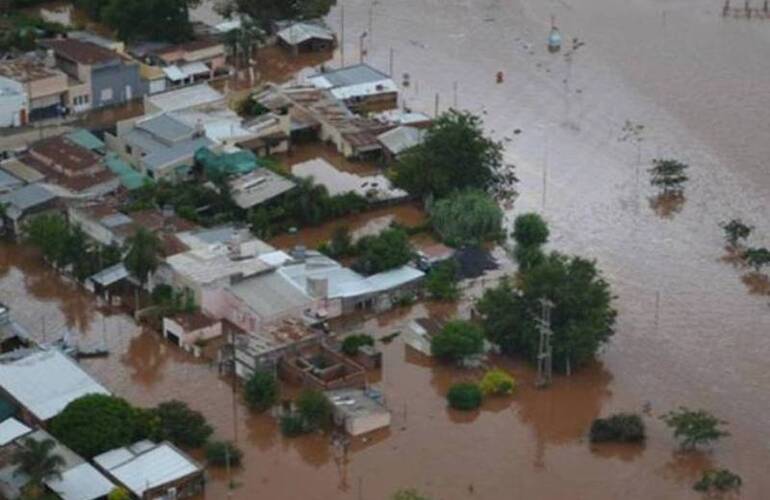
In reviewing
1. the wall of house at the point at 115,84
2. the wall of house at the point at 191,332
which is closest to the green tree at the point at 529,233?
the wall of house at the point at 191,332

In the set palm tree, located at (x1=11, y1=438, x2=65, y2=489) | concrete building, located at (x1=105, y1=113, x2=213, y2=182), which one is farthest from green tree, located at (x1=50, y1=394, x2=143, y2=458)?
concrete building, located at (x1=105, y1=113, x2=213, y2=182)

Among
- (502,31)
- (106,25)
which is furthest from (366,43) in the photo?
(106,25)

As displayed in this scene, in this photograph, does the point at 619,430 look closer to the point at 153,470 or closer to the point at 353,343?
the point at 353,343

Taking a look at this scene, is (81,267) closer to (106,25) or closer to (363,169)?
(363,169)

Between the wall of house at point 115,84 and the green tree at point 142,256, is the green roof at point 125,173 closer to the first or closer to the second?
the wall of house at point 115,84

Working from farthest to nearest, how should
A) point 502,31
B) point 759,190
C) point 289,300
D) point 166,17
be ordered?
1. point 502,31
2. point 166,17
3. point 759,190
4. point 289,300

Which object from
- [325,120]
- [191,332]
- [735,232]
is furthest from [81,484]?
[325,120]
